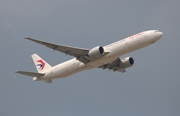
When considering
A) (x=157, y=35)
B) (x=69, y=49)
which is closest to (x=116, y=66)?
(x=69, y=49)

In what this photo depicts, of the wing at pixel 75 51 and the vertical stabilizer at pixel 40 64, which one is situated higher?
the vertical stabilizer at pixel 40 64

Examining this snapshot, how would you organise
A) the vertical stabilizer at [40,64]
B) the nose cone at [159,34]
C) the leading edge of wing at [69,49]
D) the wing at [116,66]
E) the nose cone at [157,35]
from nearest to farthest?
the nose cone at [157,35]
the nose cone at [159,34]
the leading edge of wing at [69,49]
the wing at [116,66]
the vertical stabilizer at [40,64]

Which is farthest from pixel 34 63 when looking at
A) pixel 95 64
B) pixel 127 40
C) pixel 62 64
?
pixel 127 40

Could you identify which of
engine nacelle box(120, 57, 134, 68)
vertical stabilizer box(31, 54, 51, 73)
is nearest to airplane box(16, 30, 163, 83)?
vertical stabilizer box(31, 54, 51, 73)

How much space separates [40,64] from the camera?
6488 cm

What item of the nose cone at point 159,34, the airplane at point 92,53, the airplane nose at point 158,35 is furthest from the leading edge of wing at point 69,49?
the nose cone at point 159,34

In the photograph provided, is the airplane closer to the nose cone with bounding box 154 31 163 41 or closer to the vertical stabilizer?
the nose cone with bounding box 154 31 163 41

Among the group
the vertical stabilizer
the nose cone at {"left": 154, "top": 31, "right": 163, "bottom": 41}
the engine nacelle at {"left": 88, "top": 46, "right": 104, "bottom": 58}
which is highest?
the vertical stabilizer

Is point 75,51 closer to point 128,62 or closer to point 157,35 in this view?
point 128,62

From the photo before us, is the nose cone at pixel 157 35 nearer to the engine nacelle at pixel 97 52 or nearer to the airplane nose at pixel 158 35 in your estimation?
the airplane nose at pixel 158 35

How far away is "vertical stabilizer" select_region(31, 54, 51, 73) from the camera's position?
63.2 metres

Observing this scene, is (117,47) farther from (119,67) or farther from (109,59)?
(119,67)

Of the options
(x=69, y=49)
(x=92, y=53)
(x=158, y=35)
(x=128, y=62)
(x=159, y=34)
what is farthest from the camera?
(x=128, y=62)

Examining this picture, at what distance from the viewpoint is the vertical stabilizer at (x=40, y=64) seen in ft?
207
